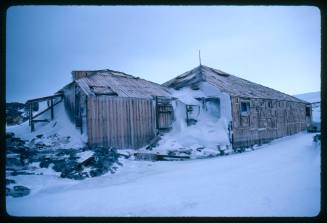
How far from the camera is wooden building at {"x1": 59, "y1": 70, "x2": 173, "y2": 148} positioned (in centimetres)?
1603

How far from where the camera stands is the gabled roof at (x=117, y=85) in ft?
55.5

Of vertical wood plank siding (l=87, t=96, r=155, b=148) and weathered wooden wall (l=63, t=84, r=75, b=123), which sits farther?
weathered wooden wall (l=63, t=84, r=75, b=123)

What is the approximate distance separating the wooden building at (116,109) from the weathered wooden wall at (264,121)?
15.5 feet

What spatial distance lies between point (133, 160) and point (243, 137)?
908 centimetres

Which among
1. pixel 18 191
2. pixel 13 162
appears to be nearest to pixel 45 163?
pixel 13 162

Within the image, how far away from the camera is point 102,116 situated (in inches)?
639

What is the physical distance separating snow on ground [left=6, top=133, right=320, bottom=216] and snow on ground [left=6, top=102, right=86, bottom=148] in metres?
6.03

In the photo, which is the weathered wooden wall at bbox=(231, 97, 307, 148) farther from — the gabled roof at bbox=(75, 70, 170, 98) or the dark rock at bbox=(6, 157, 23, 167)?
the dark rock at bbox=(6, 157, 23, 167)

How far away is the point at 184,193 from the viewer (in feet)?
24.4

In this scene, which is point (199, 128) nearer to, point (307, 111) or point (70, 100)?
point (70, 100)

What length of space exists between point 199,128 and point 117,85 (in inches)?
242

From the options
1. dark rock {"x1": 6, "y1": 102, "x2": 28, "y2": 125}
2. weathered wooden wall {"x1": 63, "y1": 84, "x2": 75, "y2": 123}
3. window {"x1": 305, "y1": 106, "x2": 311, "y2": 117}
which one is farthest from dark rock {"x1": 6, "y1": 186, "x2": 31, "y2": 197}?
window {"x1": 305, "y1": 106, "x2": 311, "y2": 117}
